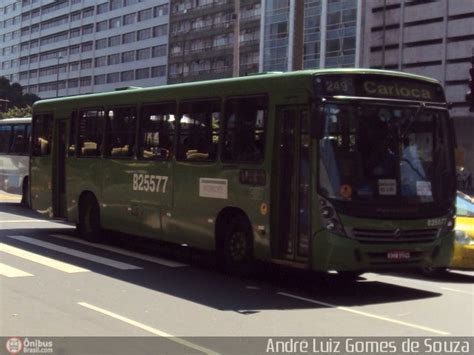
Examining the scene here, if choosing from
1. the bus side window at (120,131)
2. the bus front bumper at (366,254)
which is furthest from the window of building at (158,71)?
the bus front bumper at (366,254)

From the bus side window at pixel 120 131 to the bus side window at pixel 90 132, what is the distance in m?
0.28

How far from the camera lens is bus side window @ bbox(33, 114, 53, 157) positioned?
1517cm

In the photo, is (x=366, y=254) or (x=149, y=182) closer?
(x=366, y=254)

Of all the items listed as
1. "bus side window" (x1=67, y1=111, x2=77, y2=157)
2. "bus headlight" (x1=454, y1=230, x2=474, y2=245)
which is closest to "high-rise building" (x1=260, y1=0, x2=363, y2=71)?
"bus side window" (x1=67, y1=111, x2=77, y2=157)

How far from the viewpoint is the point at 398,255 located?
Answer: 8.59m

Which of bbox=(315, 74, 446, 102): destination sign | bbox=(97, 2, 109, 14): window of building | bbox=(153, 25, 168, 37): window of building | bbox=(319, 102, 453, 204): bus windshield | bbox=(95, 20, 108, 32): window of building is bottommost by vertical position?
bbox=(319, 102, 453, 204): bus windshield

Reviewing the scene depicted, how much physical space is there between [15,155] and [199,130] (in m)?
13.4

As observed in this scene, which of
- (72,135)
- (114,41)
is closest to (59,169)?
(72,135)

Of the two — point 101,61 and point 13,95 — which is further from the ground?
point 101,61

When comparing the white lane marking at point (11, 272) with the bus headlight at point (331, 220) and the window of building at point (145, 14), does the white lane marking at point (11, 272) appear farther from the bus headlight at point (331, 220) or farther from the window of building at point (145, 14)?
the window of building at point (145, 14)

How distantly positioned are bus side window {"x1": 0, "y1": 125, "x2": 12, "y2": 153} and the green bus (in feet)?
42.7

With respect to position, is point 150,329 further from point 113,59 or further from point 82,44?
point 82,44

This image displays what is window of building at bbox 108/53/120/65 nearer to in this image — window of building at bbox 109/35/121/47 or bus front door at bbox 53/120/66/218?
window of building at bbox 109/35/121/47

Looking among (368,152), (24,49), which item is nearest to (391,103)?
(368,152)
